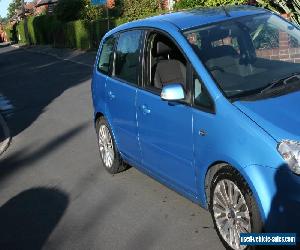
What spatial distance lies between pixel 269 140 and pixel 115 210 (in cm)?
249

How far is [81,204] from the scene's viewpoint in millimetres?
6203

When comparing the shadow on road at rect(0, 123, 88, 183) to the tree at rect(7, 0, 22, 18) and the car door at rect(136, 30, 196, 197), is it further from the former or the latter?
the tree at rect(7, 0, 22, 18)

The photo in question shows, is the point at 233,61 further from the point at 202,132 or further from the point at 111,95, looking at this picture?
the point at 111,95

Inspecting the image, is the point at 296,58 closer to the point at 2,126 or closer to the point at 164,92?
the point at 164,92

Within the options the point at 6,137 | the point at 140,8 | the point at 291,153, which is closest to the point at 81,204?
the point at 291,153

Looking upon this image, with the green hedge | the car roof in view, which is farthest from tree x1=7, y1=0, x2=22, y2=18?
the car roof

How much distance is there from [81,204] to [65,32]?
35424 mm

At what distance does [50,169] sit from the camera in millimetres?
7859

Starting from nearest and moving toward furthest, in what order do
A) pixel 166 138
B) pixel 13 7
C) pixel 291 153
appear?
pixel 291 153 → pixel 166 138 → pixel 13 7

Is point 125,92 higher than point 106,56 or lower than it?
lower

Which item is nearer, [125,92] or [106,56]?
[125,92]

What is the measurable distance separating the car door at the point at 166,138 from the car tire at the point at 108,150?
3.52ft

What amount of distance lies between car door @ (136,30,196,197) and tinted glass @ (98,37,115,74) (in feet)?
4.02

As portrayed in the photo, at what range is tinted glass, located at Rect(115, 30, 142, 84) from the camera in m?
5.86
